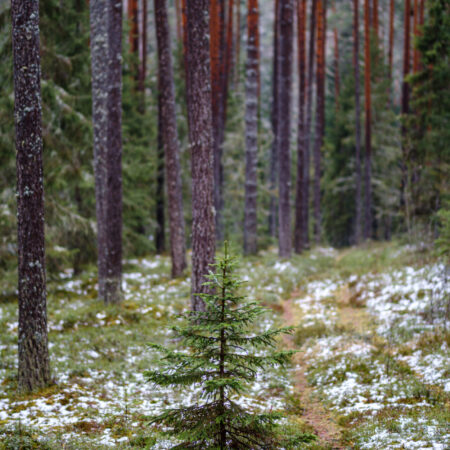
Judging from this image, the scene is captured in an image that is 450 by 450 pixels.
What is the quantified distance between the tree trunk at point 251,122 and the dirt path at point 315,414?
11.4 meters

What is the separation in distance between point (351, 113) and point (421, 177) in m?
16.3

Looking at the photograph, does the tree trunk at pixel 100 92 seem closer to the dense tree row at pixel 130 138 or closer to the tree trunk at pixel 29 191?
the dense tree row at pixel 130 138

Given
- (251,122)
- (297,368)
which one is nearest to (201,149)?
(297,368)

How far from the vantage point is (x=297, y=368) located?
26.0 feet

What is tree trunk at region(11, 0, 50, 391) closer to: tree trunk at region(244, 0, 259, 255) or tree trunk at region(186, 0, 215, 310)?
tree trunk at region(186, 0, 215, 310)

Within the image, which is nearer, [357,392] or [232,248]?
[232,248]

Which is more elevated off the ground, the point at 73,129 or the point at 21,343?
the point at 73,129

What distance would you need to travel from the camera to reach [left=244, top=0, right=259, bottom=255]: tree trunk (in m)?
18.2

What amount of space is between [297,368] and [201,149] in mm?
4861

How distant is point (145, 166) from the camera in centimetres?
1614

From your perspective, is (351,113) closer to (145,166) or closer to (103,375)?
(145,166)

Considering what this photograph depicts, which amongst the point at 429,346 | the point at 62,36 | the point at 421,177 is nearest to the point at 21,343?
the point at 429,346

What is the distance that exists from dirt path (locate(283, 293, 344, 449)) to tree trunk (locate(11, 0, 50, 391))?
4.04 metres

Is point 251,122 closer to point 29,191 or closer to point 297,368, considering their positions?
point 297,368
